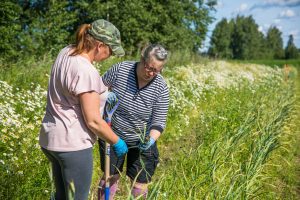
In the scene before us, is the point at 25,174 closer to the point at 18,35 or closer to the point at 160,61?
the point at 160,61

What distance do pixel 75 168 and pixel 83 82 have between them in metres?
0.52

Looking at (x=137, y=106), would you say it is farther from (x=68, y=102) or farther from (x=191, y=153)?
(x=191, y=153)

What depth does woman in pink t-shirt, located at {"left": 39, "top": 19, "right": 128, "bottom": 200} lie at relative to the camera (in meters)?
1.90

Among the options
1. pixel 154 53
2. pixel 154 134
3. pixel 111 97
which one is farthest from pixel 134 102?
pixel 154 53

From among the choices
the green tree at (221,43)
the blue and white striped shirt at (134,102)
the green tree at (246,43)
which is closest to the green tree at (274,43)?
→ the green tree at (246,43)

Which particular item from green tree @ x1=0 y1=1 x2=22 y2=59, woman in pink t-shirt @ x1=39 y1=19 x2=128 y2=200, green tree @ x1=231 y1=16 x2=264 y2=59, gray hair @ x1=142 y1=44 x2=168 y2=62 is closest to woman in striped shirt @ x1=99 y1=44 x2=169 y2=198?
gray hair @ x1=142 y1=44 x2=168 y2=62

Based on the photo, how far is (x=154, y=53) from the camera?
2.64 meters

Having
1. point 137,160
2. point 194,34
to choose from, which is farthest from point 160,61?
point 194,34

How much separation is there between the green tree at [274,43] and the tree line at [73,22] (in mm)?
75092

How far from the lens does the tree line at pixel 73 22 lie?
1072 centimetres

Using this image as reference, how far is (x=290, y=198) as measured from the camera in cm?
405

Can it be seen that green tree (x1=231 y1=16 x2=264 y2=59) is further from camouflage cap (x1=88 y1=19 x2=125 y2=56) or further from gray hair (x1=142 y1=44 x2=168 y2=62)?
camouflage cap (x1=88 y1=19 x2=125 y2=56)

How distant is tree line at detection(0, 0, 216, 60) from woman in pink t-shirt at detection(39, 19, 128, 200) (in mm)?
5829

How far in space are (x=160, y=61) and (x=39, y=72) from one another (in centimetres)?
424
